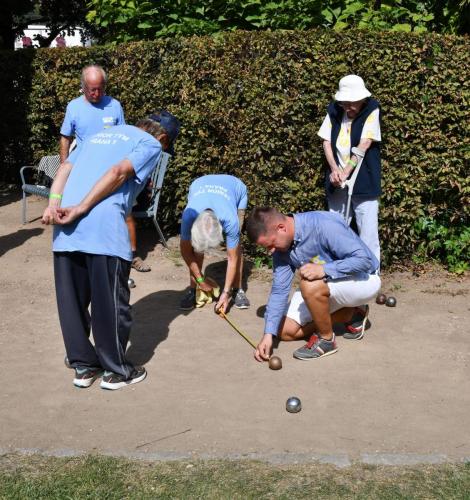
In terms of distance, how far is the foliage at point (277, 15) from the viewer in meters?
8.11

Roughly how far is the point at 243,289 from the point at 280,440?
9.55ft

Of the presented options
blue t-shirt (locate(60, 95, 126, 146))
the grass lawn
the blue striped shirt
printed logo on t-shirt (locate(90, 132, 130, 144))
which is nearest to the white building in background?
blue t-shirt (locate(60, 95, 126, 146))

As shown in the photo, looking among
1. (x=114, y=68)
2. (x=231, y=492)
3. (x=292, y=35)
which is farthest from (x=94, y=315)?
(x=114, y=68)

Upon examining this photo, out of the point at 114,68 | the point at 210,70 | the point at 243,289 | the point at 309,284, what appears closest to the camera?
the point at 309,284

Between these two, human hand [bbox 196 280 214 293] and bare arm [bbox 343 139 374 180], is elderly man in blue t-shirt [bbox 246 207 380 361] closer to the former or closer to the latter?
human hand [bbox 196 280 214 293]

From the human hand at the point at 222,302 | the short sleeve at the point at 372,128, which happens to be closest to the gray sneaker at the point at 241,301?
the human hand at the point at 222,302

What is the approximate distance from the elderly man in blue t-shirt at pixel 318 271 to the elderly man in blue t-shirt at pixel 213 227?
63cm

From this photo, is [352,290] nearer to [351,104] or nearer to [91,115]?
[351,104]

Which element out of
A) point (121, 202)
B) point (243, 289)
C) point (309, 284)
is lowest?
point (243, 289)

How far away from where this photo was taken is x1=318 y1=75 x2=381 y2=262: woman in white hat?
6676 millimetres

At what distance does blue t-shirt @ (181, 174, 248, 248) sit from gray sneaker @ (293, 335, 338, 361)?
1.13 meters

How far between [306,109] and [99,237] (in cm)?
321

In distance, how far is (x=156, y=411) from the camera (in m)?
4.81

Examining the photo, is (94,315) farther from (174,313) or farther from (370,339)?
(370,339)
